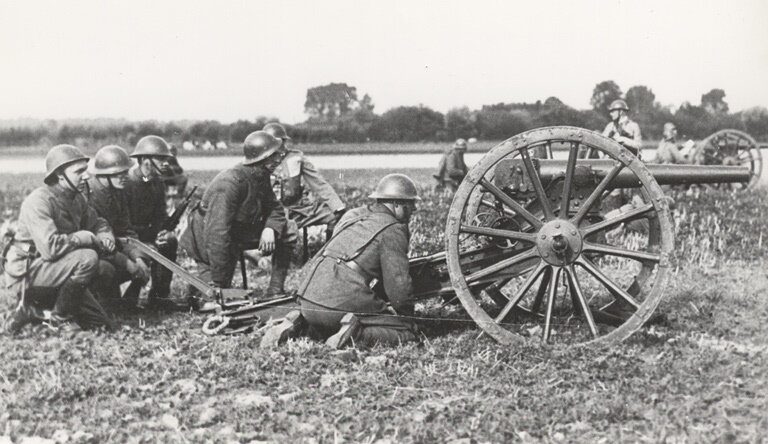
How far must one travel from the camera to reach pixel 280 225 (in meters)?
8.15

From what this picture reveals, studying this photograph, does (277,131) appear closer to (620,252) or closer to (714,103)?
(620,252)

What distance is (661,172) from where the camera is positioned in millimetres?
6656

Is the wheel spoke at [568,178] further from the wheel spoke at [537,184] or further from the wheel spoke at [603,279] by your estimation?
the wheel spoke at [603,279]

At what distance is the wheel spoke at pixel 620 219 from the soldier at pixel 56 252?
416 centimetres

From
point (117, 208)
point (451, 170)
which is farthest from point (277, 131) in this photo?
point (451, 170)

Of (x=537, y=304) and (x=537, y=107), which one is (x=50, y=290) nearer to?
(x=537, y=304)

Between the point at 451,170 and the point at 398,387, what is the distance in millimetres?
12964

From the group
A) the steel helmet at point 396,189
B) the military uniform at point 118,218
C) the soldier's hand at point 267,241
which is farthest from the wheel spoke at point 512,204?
the military uniform at point 118,218

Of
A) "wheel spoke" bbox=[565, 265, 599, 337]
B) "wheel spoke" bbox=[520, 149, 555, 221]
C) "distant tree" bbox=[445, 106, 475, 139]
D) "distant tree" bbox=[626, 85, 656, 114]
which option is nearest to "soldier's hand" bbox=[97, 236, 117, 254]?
"wheel spoke" bbox=[520, 149, 555, 221]

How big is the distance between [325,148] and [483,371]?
54.8ft

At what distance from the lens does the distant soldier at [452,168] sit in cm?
1797

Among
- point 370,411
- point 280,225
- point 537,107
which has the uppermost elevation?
point 537,107

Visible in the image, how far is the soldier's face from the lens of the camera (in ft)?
22.3

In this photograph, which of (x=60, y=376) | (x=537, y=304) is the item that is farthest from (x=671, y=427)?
(x=60, y=376)
